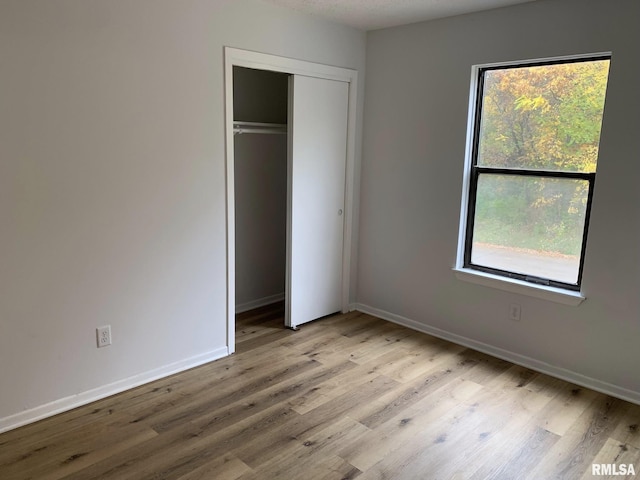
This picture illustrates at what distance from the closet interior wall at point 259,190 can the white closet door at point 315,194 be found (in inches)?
24.6

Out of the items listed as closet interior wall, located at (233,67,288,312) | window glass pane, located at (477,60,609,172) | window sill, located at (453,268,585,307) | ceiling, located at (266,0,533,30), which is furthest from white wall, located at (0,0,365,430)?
window sill, located at (453,268,585,307)

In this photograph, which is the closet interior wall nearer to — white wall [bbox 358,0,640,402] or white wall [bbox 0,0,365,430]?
white wall [bbox 358,0,640,402]

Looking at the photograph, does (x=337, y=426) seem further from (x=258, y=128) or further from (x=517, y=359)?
(x=258, y=128)

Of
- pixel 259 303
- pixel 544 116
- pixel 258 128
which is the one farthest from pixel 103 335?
pixel 544 116

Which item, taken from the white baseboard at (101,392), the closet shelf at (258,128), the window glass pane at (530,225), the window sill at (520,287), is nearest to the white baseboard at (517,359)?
the window sill at (520,287)

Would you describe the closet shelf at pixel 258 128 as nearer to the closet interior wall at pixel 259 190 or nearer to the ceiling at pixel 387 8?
the closet interior wall at pixel 259 190

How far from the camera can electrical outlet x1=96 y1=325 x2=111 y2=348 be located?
274cm

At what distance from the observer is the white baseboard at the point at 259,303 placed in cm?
430

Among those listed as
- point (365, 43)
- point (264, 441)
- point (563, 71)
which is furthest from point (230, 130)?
Answer: point (563, 71)

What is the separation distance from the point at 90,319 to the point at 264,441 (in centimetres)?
118

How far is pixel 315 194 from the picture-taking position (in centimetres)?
386

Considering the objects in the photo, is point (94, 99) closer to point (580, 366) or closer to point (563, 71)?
point (563, 71)

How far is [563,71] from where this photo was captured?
302 cm

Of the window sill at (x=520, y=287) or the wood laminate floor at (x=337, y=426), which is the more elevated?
the window sill at (x=520, y=287)
